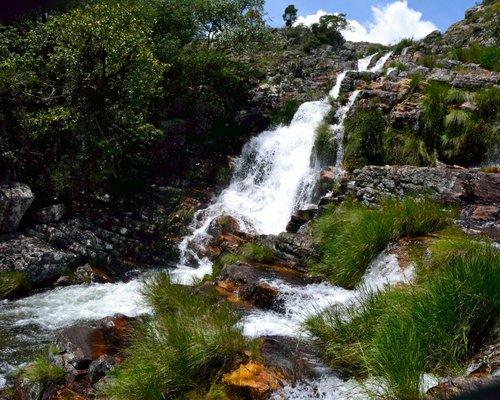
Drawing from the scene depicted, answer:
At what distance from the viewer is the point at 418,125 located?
12992 mm

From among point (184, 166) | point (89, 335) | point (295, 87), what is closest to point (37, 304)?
point (89, 335)

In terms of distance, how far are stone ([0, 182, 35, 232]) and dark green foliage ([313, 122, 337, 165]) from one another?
376 inches

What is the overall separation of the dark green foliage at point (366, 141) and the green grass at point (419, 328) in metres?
8.96

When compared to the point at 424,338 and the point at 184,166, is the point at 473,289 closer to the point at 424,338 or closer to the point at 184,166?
the point at 424,338

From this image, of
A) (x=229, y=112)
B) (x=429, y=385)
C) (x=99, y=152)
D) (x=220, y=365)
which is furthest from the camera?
(x=229, y=112)

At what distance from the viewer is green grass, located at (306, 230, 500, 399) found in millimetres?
3660

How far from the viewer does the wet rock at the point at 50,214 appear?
13141mm

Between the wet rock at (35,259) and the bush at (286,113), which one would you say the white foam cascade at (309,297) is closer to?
the wet rock at (35,259)

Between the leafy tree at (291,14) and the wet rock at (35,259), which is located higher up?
the leafy tree at (291,14)

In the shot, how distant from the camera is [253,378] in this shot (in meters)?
4.49

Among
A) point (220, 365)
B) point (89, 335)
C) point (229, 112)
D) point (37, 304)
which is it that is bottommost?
point (37, 304)

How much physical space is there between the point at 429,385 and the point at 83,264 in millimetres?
11283

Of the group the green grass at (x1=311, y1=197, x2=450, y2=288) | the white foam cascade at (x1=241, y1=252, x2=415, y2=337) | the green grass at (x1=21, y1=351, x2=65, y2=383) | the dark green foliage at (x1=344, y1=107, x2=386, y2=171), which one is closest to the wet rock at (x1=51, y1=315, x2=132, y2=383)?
→ the green grass at (x1=21, y1=351, x2=65, y2=383)

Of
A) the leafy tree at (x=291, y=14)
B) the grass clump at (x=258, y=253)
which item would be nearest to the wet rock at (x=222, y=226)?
the grass clump at (x=258, y=253)
